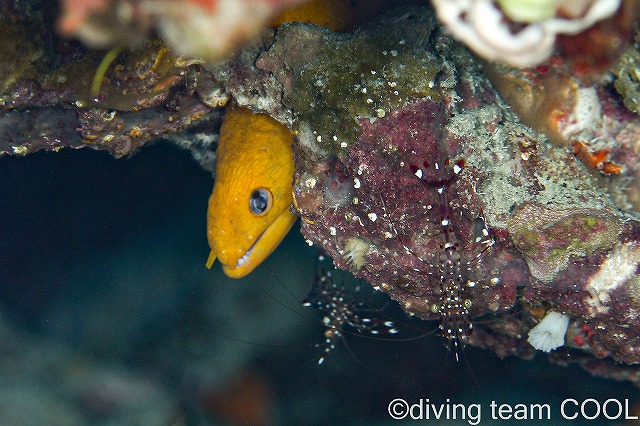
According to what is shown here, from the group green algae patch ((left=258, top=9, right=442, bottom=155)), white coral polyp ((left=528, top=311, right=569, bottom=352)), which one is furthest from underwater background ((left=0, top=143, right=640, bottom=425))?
green algae patch ((left=258, top=9, right=442, bottom=155))

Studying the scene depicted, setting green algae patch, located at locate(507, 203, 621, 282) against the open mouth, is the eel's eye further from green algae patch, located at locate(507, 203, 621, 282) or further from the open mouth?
green algae patch, located at locate(507, 203, 621, 282)

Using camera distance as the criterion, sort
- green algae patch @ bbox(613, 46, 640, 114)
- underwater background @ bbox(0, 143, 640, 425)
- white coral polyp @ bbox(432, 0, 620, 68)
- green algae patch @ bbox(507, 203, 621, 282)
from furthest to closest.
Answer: underwater background @ bbox(0, 143, 640, 425), green algae patch @ bbox(507, 203, 621, 282), green algae patch @ bbox(613, 46, 640, 114), white coral polyp @ bbox(432, 0, 620, 68)

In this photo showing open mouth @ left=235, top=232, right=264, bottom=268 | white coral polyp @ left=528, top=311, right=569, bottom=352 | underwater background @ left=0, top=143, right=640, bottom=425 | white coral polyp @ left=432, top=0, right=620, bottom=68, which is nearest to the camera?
white coral polyp @ left=432, top=0, right=620, bottom=68

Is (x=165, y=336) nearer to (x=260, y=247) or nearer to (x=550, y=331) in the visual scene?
(x=260, y=247)

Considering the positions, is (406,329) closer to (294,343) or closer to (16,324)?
(294,343)

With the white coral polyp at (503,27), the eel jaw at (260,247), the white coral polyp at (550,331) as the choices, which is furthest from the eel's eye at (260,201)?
the white coral polyp at (550,331)

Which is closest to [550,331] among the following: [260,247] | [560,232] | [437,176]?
[560,232]
